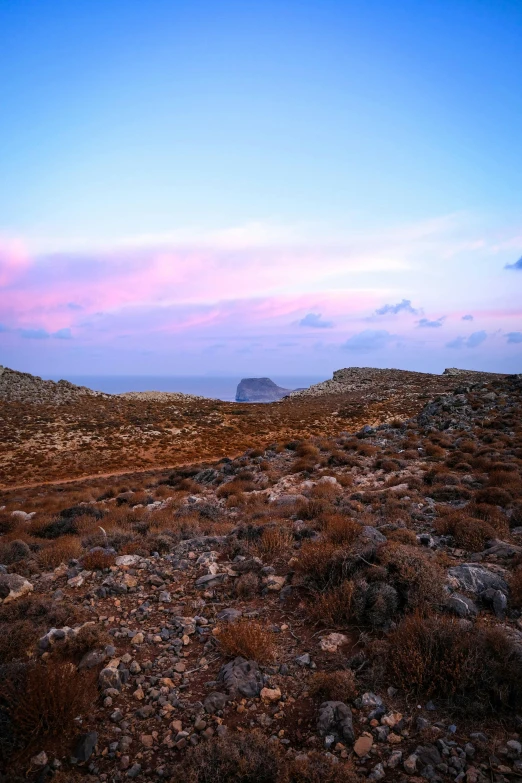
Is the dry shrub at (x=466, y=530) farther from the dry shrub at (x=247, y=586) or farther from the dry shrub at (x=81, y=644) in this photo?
the dry shrub at (x=81, y=644)

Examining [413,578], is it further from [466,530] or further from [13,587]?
[13,587]

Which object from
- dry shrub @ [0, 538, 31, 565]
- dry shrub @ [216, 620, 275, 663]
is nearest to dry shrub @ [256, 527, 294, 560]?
dry shrub @ [216, 620, 275, 663]

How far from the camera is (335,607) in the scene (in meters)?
6.10

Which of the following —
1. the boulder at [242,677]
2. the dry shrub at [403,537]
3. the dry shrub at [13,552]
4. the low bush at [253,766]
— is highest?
the dry shrub at [403,537]

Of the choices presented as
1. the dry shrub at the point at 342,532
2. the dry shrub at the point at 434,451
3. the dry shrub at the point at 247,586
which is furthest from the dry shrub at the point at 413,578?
the dry shrub at the point at 434,451

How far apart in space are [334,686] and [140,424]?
45.9m

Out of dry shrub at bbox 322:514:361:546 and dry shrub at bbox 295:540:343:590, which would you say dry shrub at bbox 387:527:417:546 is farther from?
dry shrub at bbox 295:540:343:590

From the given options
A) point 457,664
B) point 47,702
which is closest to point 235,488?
point 47,702

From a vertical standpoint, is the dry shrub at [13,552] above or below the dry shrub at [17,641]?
below

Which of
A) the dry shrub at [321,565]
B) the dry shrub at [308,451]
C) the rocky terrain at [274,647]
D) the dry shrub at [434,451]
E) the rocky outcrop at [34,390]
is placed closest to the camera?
the rocky terrain at [274,647]

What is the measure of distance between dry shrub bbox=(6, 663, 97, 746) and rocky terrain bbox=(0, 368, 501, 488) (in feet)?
93.2

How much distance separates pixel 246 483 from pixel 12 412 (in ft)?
154

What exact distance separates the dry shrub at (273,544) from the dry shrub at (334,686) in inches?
139

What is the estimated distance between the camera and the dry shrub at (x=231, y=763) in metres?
3.63
